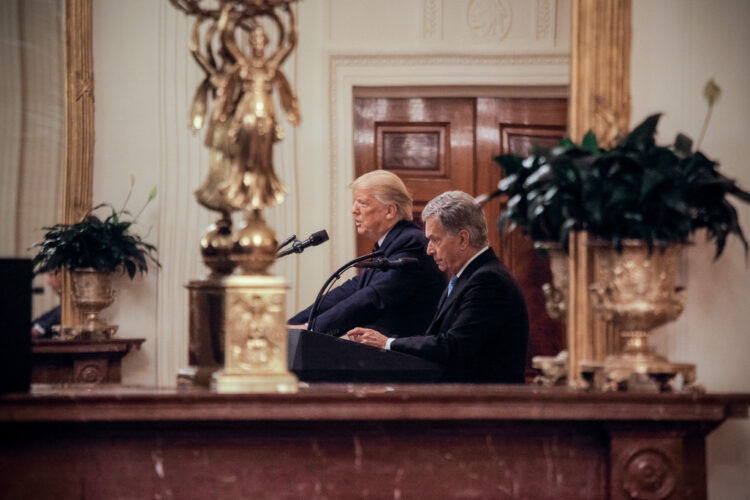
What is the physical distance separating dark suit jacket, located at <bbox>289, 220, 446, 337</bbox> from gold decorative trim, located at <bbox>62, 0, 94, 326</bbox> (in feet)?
2.28

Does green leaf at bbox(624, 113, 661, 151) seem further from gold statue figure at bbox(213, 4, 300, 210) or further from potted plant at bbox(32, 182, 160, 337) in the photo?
potted plant at bbox(32, 182, 160, 337)

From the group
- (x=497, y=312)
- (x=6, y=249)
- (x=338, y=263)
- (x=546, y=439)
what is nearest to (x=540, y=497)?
(x=546, y=439)

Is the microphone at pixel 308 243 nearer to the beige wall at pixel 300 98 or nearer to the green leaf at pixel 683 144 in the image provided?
the beige wall at pixel 300 98

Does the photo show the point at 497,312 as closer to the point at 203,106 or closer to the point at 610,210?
the point at 610,210

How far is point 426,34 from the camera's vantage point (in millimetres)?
2668

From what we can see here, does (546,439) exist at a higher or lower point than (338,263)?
lower

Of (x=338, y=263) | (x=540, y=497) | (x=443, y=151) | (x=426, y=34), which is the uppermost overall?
(x=426, y=34)

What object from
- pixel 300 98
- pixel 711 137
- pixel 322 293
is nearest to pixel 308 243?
pixel 322 293

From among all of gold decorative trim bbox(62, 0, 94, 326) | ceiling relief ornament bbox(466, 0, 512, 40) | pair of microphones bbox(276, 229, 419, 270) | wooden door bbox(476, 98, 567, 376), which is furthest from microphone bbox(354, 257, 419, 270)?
gold decorative trim bbox(62, 0, 94, 326)

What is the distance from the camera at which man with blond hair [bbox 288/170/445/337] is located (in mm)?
2645

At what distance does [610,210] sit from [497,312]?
21.6 inches

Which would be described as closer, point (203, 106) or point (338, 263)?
point (203, 106)

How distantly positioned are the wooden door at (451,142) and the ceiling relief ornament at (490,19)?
0.56 feet

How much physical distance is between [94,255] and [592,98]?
1320 mm
